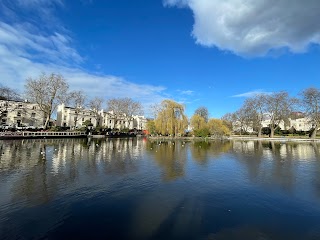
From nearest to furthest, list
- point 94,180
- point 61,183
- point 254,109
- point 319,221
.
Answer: point 319,221 → point 61,183 → point 94,180 → point 254,109

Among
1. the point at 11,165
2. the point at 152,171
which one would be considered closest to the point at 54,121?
the point at 11,165

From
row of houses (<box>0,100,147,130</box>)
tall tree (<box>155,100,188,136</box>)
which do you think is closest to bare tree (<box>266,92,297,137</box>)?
tall tree (<box>155,100,188,136</box>)

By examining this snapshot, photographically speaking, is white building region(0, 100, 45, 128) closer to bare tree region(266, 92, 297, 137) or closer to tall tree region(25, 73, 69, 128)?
tall tree region(25, 73, 69, 128)

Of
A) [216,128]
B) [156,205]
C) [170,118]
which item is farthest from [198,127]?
[156,205]

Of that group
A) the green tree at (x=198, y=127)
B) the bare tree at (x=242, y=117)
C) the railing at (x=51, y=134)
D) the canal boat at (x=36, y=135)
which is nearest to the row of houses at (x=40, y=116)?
the railing at (x=51, y=134)

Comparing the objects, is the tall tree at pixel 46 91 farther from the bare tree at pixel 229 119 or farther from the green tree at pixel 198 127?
the bare tree at pixel 229 119

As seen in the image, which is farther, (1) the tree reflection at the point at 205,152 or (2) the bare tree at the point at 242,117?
(2) the bare tree at the point at 242,117

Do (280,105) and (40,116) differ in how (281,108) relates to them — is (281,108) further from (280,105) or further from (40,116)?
(40,116)

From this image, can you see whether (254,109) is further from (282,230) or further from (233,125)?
(282,230)

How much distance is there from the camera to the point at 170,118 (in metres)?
50.4

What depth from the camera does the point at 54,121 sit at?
242ft

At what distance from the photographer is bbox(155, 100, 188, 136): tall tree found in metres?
50.2

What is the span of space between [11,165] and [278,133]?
243 ft

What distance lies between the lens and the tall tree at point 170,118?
50.2 metres
